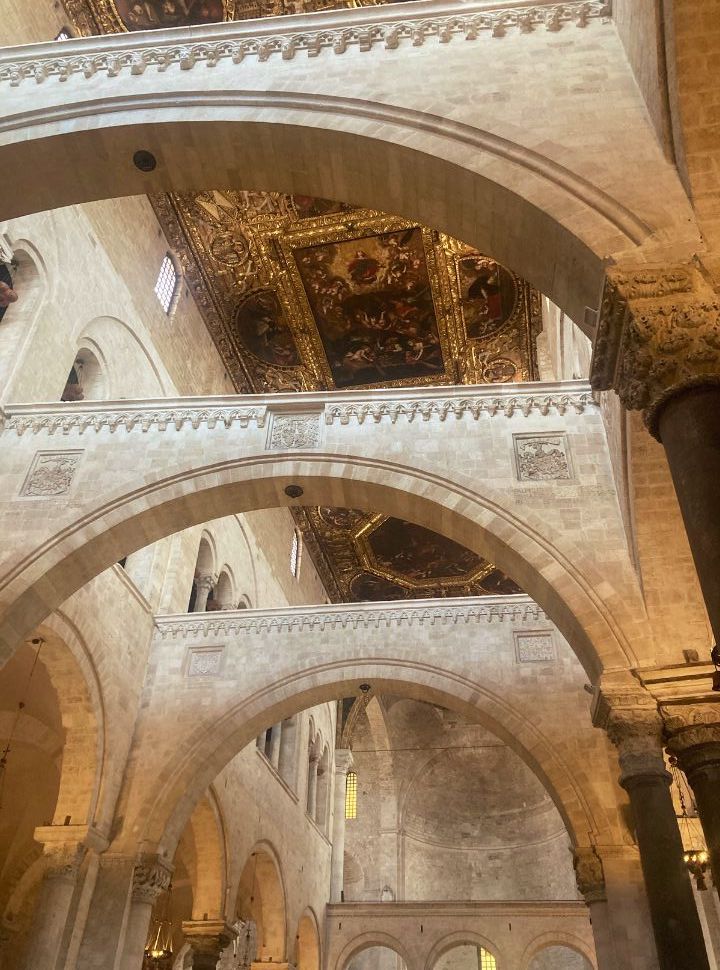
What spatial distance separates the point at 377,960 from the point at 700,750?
18.8 meters

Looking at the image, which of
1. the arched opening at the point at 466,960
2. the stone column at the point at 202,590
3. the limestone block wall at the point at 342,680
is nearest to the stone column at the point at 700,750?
the limestone block wall at the point at 342,680

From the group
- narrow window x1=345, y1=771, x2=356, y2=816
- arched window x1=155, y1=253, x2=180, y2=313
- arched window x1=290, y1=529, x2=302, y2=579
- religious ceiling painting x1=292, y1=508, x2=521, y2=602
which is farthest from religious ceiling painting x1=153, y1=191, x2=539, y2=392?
narrow window x1=345, y1=771, x2=356, y2=816

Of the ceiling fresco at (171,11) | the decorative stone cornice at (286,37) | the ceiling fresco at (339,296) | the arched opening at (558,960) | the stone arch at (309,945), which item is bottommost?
the stone arch at (309,945)

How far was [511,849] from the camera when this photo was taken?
22234 mm

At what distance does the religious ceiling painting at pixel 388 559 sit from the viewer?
18484mm

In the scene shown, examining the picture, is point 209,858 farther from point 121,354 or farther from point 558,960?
point 558,960

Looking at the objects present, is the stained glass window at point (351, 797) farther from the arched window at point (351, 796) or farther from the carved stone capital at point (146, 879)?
the carved stone capital at point (146, 879)

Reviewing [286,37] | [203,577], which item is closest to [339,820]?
[203,577]

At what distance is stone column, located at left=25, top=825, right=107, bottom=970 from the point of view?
8.84m

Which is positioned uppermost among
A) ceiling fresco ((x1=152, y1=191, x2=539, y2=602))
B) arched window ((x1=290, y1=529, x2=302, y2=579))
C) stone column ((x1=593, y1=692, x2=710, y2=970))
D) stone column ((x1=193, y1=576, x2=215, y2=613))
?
ceiling fresco ((x1=152, y1=191, x2=539, y2=602))

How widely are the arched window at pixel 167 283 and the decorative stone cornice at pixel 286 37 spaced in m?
7.07

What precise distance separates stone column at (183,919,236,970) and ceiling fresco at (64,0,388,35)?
13417 millimetres

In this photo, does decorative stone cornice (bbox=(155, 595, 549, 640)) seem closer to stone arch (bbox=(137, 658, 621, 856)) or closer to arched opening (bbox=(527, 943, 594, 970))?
stone arch (bbox=(137, 658, 621, 856))

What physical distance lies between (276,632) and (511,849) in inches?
535
